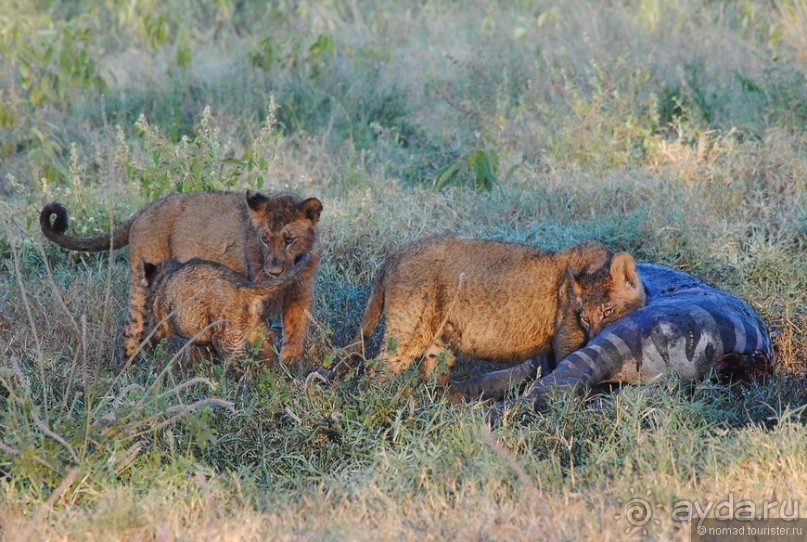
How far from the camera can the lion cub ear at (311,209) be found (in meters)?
6.52

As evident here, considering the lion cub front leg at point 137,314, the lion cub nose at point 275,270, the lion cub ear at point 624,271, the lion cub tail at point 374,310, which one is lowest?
the lion cub front leg at point 137,314

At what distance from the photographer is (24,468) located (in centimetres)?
473

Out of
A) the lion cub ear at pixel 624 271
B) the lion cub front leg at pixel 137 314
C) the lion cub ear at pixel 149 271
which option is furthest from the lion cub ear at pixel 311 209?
the lion cub ear at pixel 624 271

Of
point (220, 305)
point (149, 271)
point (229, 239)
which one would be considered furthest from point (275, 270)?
point (149, 271)

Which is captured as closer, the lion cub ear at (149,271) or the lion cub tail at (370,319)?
the lion cub tail at (370,319)

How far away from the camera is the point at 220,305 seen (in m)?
6.20

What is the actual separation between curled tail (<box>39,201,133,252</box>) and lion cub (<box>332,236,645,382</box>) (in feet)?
6.16

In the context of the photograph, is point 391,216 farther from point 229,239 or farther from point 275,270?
point 275,270

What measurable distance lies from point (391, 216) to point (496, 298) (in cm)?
207

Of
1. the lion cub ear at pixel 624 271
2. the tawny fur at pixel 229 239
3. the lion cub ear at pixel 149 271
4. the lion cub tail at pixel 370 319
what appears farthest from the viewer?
the lion cub ear at pixel 149 271

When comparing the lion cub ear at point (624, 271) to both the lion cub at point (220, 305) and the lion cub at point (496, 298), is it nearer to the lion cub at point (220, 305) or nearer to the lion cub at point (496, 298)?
the lion cub at point (496, 298)

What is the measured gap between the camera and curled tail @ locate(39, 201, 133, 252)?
267 inches

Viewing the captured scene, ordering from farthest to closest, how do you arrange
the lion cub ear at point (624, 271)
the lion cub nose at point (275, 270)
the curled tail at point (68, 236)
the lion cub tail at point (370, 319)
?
the curled tail at point (68, 236) → the lion cub nose at point (275, 270) → the lion cub tail at point (370, 319) → the lion cub ear at point (624, 271)

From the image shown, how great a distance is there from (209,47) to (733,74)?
5.62m
